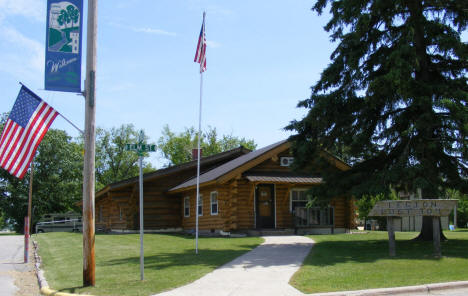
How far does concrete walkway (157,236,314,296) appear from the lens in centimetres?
852

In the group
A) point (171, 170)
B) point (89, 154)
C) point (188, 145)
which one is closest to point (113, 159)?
point (188, 145)

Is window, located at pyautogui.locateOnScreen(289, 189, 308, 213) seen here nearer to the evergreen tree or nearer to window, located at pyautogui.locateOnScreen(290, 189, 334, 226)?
window, located at pyautogui.locateOnScreen(290, 189, 334, 226)

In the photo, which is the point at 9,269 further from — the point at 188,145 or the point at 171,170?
the point at 188,145

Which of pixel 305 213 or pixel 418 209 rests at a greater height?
pixel 418 209

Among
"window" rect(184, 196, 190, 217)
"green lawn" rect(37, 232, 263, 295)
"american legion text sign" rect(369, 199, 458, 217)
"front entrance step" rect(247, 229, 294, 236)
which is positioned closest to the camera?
"green lawn" rect(37, 232, 263, 295)

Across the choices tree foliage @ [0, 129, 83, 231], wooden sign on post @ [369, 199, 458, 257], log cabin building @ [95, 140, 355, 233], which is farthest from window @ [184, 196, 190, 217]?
tree foliage @ [0, 129, 83, 231]

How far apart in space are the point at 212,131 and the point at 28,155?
189 feet

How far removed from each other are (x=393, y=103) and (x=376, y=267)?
7113 millimetres

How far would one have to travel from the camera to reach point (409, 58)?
14.7 meters

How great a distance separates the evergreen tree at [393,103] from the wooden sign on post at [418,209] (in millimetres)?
1151

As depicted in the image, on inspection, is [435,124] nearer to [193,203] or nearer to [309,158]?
[309,158]

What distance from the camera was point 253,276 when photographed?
398 inches

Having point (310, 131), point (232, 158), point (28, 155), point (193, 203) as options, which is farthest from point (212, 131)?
point (28, 155)

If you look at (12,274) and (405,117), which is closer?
(12,274)
